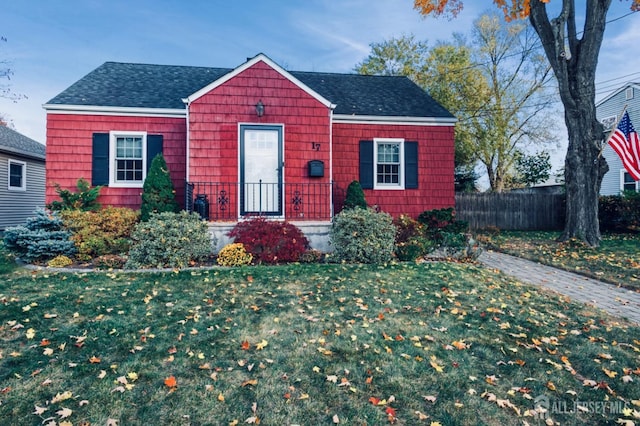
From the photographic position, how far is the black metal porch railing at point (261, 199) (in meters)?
9.51

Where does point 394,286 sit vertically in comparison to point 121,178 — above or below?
below

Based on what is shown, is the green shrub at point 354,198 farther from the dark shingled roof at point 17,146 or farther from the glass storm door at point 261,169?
the dark shingled roof at point 17,146

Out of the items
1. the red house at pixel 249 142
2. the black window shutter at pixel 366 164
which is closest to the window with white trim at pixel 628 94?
the red house at pixel 249 142

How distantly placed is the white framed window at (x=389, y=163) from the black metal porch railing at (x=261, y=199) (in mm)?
2511

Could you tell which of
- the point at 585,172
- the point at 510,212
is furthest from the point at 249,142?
the point at 510,212

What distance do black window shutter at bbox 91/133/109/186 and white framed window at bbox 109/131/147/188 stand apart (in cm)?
20

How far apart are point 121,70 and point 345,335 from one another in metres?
12.7

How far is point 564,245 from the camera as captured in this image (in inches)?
425

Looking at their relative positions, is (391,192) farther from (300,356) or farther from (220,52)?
(220,52)

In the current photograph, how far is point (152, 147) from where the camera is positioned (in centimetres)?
1071

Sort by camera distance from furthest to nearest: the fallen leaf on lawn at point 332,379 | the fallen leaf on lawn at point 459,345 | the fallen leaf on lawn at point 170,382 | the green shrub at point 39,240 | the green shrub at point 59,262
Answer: the green shrub at point 39,240 → the green shrub at point 59,262 → the fallen leaf on lawn at point 459,345 → the fallen leaf on lawn at point 332,379 → the fallen leaf on lawn at point 170,382

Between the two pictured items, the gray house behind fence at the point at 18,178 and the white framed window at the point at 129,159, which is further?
the gray house behind fence at the point at 18,178

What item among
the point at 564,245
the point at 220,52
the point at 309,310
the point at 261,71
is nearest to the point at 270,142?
the point at 261,71

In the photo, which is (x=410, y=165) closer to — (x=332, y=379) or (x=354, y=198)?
(x=354, y=198)
